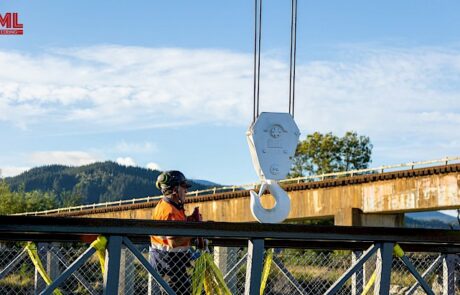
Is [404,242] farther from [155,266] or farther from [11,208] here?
[11,208]

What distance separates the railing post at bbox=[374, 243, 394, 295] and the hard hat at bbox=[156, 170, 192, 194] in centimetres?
199

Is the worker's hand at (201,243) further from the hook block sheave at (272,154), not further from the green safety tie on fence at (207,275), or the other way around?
the hook block sheave at (272,154)

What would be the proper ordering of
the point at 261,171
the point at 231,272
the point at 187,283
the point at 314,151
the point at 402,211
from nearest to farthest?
the point at 187,283 < the point at 231,272 < the point at 261,171 < the point at 402,211 < the point at 314,151

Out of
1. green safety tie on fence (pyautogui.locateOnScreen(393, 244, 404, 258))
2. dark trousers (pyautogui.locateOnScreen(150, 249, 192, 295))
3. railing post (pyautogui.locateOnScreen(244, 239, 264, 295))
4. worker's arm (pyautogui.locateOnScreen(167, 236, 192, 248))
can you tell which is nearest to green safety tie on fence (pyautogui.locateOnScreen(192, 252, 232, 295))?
dark trousers (pyautogui.locateOnScreen(150, 249, 192, 295))

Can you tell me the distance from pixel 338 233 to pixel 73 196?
3514 inches

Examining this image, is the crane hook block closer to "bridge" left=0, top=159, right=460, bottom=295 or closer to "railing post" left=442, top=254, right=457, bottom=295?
"bridge" left=0, top=159, right=460, bottom=295

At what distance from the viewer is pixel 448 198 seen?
3453cm

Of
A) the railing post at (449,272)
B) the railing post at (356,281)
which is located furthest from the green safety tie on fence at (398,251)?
the railing post at (449,272)

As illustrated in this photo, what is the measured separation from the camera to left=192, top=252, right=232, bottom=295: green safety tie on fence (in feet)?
28.9

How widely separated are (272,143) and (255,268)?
8.77 ft

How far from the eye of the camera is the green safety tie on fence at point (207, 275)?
8805 millimetres

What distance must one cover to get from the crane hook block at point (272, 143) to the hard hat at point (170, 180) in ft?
6.25

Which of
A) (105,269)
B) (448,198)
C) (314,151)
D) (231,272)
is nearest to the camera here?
(105,269)

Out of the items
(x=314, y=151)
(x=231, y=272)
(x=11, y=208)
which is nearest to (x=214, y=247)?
(x=231, y=272)
